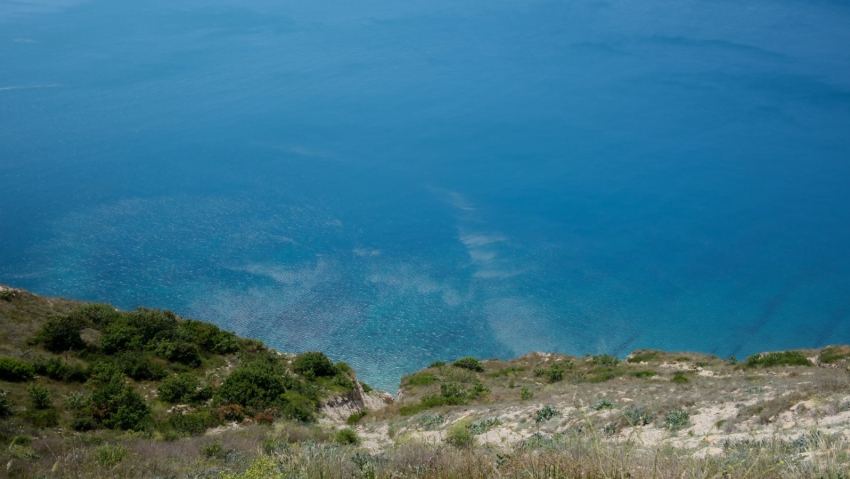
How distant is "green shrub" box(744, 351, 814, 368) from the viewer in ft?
68.7

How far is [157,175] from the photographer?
4825cm

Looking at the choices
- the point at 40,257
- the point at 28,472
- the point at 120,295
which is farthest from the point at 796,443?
the point at 40,257

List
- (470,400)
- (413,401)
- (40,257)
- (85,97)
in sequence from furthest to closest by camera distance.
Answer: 1. (85,97)
2. (40,257)
3. (413,401)
4. (470,400)

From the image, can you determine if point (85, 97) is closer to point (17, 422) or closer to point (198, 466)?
point (17, 422)

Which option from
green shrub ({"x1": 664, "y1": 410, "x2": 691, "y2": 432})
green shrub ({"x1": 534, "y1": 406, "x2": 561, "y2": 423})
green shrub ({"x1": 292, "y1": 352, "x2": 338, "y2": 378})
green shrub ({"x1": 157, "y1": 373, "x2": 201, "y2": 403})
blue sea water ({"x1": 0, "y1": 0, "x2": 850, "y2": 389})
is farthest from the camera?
blue sea water ({"x1": 0, "y1": 0, "x2": 850, "y2": 389})

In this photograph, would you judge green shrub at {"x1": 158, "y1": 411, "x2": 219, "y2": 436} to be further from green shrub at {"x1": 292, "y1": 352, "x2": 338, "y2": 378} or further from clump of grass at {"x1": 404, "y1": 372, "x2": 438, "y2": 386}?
clump of grass at {"x1": 404, "y1": 372, "x2": 438, "y2": 386}

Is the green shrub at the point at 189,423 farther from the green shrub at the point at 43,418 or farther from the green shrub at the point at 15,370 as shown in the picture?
the green shrub at the point at 15,370

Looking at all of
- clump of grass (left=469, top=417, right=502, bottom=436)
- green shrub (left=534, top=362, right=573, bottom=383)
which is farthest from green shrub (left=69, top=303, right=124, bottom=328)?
green shrub (left=534, top=362, right=573, bottom=383)

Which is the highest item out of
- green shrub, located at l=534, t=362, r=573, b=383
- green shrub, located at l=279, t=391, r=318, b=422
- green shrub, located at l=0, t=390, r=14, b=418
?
green shrub, located at l=0, t=390, r=14, b=418

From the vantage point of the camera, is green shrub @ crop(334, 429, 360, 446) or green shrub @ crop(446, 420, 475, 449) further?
green shrub @ crop(334, 429, 360, 446)

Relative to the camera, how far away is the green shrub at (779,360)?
20938 mm

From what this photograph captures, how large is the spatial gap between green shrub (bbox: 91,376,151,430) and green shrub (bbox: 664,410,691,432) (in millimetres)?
11656

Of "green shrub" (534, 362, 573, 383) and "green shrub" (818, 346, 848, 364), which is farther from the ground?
"green shrub" (818, 346, 848, 364)

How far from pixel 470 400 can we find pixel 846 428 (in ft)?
33.8
